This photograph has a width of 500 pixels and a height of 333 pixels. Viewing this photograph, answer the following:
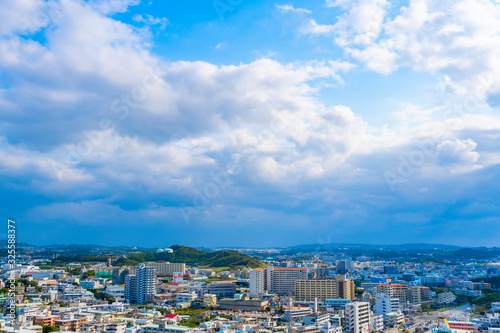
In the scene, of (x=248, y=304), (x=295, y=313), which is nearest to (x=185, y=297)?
(x=248, y=304)

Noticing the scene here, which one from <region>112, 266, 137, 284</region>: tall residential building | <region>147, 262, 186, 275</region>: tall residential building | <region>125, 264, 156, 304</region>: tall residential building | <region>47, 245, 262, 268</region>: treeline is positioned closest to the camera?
<region>125, 264, 156, 304</region>: tall residential building

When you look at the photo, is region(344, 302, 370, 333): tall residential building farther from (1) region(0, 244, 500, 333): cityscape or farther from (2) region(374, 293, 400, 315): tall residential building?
(2) region(374, 293, 400, 315): tall residential building

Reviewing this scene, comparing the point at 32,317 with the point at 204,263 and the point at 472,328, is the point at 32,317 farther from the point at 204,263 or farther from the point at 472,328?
the point at 204,263

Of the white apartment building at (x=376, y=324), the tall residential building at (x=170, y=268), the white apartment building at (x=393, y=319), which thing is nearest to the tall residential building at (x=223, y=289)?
the white apartment building at (x=393, y=319)

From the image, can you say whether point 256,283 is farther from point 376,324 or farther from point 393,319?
point 376,324

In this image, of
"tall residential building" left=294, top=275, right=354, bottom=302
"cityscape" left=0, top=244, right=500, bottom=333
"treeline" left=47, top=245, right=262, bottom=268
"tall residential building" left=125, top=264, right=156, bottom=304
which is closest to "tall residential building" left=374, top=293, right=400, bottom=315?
"cityscape" left=0, top=244, right=500, bottom=333

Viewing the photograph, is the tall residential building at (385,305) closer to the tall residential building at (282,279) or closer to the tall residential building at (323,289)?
the tall residential building at (323,289)
